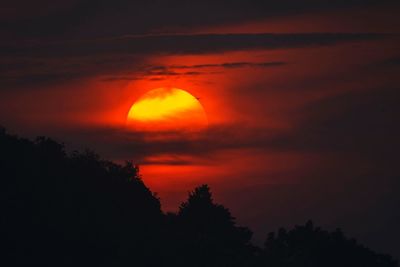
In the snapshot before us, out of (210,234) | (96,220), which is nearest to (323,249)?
(210,234)

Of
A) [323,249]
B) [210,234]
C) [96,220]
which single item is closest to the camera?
[96,220]

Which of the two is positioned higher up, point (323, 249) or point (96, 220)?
point (323, 249)

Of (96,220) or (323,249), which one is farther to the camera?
(323,249)

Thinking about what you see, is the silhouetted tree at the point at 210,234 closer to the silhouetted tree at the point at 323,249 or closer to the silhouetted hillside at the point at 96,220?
the silhouetted hillside at the point at 96,220

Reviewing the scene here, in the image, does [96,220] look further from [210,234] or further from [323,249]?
[323,249]

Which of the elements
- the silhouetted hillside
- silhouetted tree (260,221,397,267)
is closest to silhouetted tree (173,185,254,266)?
the silhouetted hillside

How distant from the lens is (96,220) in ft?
285

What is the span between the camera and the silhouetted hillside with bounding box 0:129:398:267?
82.2 meters

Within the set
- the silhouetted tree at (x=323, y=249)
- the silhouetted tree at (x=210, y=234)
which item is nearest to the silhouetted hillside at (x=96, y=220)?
the silhouetted tree at (x=210, y=234)

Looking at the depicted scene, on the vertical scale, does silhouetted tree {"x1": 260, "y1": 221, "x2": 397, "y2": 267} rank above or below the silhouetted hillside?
above

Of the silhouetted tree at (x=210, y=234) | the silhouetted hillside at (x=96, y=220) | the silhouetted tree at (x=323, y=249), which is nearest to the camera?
the silhouetted hillside at (x=96, y=220)

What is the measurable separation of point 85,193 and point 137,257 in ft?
22.1

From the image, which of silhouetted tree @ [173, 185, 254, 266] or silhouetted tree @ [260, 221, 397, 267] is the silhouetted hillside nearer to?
silhouetted tree @ [173, 185, 254, 266]

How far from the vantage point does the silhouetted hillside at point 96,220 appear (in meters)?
82.2
